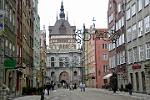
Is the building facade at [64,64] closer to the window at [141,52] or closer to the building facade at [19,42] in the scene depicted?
the window at [141,52]

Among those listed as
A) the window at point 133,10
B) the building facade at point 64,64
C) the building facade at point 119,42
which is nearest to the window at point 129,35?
the building facade at point 119,42

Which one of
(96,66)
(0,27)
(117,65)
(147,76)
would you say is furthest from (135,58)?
(96,66)

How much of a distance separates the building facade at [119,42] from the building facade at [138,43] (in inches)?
100

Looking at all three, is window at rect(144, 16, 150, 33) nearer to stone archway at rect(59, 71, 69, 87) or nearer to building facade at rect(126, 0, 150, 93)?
building facade at rect(126, 0, 150, 93)

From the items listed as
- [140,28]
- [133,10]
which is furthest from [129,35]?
[140,28]

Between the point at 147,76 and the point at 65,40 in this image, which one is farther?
the point at 65,40

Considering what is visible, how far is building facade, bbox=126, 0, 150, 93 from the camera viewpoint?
161 ft

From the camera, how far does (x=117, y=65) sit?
69.7 meters

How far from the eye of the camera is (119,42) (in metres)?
68.3

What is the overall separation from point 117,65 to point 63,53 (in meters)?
103

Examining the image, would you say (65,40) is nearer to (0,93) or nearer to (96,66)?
(96,66)

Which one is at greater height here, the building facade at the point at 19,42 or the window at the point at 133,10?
the window at the point at 133,10

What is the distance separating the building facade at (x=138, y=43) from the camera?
48969 mm

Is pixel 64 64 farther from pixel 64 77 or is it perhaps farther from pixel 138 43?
pixel 138 43
